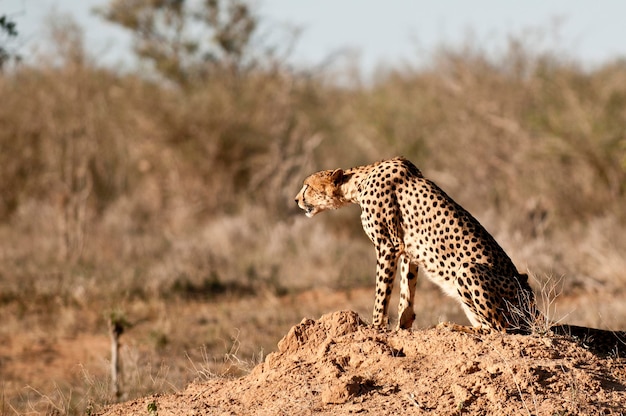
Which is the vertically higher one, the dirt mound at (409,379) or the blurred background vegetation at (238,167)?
the blurred background vegetation at (238,167)

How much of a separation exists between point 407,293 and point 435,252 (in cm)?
37

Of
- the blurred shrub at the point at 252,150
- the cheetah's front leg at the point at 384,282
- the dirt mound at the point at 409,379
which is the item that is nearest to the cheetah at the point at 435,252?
the cheetah's front leg at the point at 384,282

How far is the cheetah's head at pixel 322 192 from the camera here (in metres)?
5.76

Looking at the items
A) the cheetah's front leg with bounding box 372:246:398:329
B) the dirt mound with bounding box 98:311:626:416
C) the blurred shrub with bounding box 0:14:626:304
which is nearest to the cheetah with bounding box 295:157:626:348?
the cheetah's front leg with bounding box 372:246:398:329

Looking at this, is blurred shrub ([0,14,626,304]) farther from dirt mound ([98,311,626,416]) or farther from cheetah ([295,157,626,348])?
dirt mound ([98,311,626,416])

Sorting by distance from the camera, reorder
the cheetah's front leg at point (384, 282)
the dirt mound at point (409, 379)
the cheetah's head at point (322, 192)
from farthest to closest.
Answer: the cheetah's head at point (322, 192)
the cheetah's front leg at point (384, 282)
the dirt mound at point (409, 379)

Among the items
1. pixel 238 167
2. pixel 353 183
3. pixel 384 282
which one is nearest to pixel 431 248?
pixel 384 282

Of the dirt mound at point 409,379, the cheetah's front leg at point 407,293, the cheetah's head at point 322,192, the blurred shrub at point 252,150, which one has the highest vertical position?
the blurred shrub at point 252,150

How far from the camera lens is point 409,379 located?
4266mm

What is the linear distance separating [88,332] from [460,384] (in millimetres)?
5794

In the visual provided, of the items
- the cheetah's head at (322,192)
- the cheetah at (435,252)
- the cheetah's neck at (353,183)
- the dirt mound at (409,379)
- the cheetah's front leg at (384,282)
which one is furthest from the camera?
the cheetah's head at (322,192)

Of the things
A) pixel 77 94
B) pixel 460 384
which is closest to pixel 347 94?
pixel 77 94

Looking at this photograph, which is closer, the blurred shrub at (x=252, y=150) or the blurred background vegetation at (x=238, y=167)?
the blurred background vegetation at (x=238, y=167)

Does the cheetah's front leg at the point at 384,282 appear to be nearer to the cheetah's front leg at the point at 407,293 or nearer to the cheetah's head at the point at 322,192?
the cheetah's front leg at the point at 407,293
